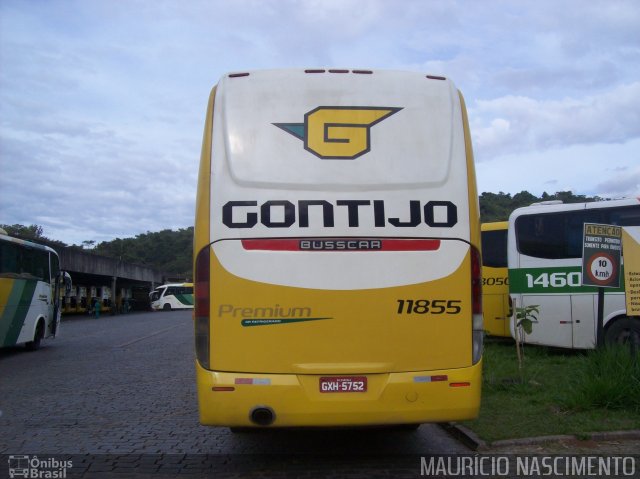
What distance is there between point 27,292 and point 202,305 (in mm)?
13995

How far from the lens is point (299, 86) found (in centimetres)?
600

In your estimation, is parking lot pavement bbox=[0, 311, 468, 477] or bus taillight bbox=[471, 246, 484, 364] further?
parking lot pavement bbox=[0, 311, 468, 477]

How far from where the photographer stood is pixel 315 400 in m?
5.41

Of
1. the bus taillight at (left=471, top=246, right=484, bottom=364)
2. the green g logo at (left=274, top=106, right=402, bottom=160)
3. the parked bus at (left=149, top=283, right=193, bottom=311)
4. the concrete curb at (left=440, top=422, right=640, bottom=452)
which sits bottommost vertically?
the parked bus at (left=149, top=283, right=193, bottom=311)

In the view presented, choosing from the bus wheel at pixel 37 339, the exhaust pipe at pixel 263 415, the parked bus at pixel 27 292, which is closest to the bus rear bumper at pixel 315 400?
the exhaust pipe at pixel 263 415

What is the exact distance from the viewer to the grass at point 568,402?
286 inches

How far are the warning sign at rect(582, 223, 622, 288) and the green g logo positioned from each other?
423 cm

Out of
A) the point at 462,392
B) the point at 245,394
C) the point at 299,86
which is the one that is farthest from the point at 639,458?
the point at 299,86

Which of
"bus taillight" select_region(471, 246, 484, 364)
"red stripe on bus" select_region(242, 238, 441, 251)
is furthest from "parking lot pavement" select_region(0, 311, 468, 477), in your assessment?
"red stripe on bus" select_region(242, 238, 441, 251)

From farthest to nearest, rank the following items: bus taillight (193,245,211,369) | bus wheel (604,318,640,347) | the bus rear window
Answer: the bus rear window < bus wheel (604,318,640,347) < bus taillight (193,245,211,369)

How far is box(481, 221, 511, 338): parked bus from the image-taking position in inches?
637

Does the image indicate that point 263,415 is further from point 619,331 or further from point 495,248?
point 495,248

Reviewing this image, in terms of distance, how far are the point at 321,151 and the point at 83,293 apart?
177 ft

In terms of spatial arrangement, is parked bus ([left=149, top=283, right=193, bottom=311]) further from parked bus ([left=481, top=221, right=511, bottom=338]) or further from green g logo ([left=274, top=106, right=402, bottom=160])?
green g logo ([left=274, top=106, right=402, bottom=160])
